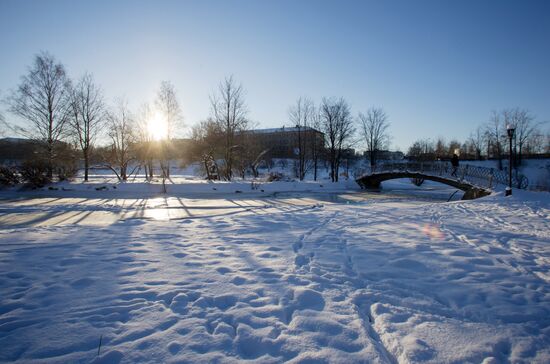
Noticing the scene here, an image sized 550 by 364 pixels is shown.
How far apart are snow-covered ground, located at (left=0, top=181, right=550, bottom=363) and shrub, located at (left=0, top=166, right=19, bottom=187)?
71.4ft

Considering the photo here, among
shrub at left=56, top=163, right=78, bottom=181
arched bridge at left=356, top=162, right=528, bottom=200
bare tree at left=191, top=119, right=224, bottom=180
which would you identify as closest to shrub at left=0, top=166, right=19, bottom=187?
shrub at left=56, top=163, right=78, bottom=181

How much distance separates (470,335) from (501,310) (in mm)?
934

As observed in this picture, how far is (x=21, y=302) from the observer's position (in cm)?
345

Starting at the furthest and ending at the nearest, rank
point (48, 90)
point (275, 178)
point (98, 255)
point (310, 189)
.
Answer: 1. point (275, 178)
2. point (310, 189)
3. point (48, 90)
4. point (98, 255)

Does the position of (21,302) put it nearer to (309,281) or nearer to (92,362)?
(92,362)

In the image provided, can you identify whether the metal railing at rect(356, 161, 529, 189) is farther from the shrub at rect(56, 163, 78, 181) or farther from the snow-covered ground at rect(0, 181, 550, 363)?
the shrub at rect(56, 163, 78, 181)

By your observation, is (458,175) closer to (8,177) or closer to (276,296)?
(276,296)

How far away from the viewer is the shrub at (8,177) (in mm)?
22125

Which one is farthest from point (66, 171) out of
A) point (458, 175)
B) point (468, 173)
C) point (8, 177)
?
point (468, 173)

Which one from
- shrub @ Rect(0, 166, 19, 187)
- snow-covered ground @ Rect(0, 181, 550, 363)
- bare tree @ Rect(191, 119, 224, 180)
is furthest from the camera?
bare tree @ Rect(191, 119, 224, 180)

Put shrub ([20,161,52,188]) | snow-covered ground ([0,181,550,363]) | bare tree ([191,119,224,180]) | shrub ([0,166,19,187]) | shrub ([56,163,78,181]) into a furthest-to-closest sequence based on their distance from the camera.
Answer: bare tree ([191,119,224,180])
shrub ([56,163,78,181])
shrub ([20,161,52,188])
shrub ([0,166,19,187])
snow-covered ground ([0,181,550,363])

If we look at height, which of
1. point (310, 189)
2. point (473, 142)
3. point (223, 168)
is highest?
point (473, 142)

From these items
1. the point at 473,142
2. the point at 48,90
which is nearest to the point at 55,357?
the point at 48,90

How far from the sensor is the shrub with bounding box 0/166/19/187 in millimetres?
22125
